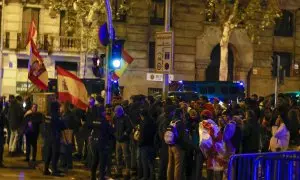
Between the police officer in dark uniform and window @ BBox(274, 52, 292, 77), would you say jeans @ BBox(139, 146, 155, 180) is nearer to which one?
the police officer in dark uniform

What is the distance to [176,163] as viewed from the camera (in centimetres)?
1427

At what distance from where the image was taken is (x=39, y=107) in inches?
853

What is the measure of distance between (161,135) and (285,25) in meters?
31.7

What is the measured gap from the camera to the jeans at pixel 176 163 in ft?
46.6

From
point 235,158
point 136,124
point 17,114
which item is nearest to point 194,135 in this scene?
point 136,124

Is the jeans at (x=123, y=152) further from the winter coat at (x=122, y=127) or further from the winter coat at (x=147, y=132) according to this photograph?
the winter coat at (x=147, y=132)

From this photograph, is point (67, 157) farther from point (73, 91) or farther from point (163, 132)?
point (163, 132)

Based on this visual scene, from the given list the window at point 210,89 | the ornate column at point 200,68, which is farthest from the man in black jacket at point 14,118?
the ornate column at point 200,68

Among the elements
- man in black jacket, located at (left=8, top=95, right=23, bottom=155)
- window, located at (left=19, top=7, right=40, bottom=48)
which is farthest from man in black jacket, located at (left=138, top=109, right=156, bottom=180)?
window, located at (left=19, top=7, right=40, bottom=48)

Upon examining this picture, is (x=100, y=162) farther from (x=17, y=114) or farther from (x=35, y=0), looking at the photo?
(x=35, y=0)

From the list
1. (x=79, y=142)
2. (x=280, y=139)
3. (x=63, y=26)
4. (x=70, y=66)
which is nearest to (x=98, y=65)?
(x=79, y=142)

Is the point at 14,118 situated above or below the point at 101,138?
above

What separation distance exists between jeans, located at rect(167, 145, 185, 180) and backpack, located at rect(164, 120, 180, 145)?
231 mm

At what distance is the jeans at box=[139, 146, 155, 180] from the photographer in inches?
613
